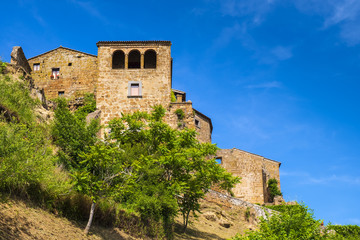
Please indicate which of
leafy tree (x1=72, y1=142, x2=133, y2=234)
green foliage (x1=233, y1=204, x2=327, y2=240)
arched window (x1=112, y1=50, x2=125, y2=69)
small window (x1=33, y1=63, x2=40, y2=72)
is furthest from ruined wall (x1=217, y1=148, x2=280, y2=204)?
leafy tree (x1=72, y1=142, x2=133, y2=234)

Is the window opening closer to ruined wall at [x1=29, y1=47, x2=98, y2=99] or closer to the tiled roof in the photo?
ruined wall at [x1=29, y1=47, x2=98, y2=99]

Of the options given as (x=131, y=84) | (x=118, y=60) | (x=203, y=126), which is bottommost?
(x=203, y=126)

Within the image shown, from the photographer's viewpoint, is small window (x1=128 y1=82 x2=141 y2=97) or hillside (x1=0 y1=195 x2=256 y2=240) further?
small window (x1=128 y1=82 x2=141 y2=97)

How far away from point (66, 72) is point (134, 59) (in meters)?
6.47

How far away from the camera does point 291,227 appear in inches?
744

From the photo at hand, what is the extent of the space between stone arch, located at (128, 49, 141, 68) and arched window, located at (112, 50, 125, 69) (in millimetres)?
666

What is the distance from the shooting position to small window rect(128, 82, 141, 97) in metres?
35.9

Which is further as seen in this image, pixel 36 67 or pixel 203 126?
pixel 203 126

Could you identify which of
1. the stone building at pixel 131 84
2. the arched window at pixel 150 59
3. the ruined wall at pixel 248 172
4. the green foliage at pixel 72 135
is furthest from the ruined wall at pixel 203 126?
the green foliage at pixel 72 135

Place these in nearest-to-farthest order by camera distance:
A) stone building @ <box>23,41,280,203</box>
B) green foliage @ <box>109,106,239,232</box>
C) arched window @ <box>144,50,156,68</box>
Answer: green foliage @ <box>109,106,239,232</box> → stone building @ <box>23,41,280,203</box> → arched window @ <box>144,50,156,68</box>

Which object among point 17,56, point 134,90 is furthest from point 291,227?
point 17,56

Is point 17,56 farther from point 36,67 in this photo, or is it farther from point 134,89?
point 36,67

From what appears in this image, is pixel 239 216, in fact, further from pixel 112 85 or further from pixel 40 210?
pixel 40 210

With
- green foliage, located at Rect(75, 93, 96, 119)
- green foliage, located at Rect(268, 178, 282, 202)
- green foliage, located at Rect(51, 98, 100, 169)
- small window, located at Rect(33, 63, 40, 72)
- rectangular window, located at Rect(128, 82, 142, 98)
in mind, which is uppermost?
small window, located at Rect(33, 63, 40, 72)
